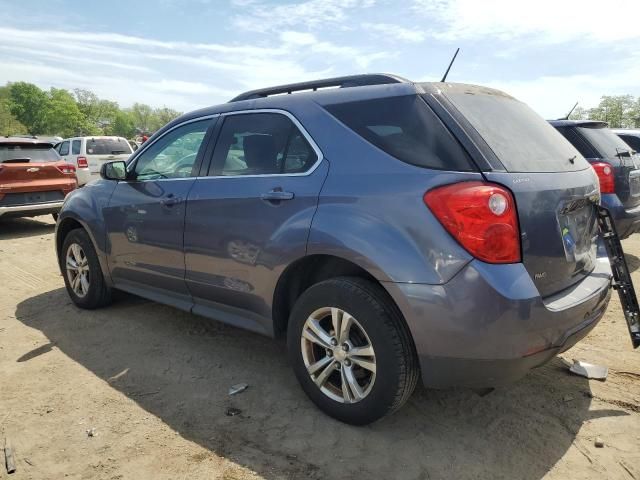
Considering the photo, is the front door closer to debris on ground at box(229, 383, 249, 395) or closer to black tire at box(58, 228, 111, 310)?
black tire at box(58, 228, 111, 310)

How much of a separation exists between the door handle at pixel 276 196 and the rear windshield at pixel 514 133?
1.00m

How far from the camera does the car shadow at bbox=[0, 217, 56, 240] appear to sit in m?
8.73

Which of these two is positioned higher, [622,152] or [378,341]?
[622,152]

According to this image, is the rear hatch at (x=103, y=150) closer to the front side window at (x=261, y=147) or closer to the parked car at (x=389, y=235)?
the front side window at (x=261, y=147)

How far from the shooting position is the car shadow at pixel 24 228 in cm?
873

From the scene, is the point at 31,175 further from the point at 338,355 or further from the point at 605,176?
the point at 605,176

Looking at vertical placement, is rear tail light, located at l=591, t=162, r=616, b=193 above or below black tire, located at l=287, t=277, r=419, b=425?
above

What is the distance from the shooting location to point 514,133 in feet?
8.50

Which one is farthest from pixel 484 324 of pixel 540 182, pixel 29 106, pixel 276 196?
pixel 29 106

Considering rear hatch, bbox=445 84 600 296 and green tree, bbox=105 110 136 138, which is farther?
green tree, bbox=105 110 136 138

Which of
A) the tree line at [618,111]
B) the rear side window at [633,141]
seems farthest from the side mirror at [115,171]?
the tree line at [618,111]

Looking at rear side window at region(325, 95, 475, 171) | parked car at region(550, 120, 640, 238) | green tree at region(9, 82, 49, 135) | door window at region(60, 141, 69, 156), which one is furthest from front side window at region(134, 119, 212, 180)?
green tree at region(9, 82, 49, 135)

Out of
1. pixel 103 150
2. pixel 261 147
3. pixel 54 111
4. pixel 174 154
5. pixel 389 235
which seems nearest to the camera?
pixel 389 235

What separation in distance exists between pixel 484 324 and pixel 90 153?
46.8 ft
